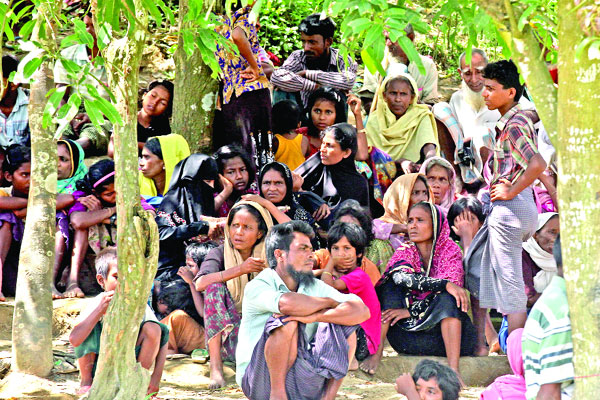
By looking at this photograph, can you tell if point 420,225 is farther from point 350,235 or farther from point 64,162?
point 64,162

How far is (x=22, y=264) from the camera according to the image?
579 cm

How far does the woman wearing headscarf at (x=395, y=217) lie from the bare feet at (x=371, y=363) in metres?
0.89

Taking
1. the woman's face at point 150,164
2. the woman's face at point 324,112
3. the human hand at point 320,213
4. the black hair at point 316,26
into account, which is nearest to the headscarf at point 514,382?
the human hand at point 320,213

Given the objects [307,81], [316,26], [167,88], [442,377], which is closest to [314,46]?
[316,26]

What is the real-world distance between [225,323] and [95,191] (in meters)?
1.88

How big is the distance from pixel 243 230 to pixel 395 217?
1519 mm

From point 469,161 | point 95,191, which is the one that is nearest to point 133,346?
point 95,191

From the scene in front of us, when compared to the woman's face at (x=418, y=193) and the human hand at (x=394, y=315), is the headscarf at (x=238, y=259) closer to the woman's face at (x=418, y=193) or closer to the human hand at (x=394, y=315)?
the human hand at (x=394, y=315)

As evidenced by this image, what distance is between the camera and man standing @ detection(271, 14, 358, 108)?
28.6 ft

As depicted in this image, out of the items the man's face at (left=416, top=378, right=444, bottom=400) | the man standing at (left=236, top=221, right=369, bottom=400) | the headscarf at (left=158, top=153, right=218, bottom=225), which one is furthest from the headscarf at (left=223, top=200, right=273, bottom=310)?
the man's face at (left=416, top=378, right=444, bottom=400)

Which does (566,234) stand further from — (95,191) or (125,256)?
(95,191)

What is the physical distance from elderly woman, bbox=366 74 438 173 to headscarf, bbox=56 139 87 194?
9.54 ft

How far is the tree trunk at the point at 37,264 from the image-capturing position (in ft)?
18.7

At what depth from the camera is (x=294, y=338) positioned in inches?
205
